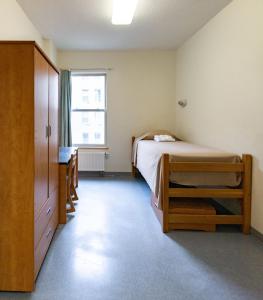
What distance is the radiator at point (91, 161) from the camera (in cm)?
528

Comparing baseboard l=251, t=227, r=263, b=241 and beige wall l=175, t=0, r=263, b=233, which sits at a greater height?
beige wall l=175, t=0, r=263, b=233

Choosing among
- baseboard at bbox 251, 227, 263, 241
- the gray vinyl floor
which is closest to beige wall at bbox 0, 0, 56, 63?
the gray vinyl floor

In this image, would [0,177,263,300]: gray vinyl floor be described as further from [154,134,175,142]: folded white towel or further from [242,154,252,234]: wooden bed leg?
[154,134,175,142]: folded white towel

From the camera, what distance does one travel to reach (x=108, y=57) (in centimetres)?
535

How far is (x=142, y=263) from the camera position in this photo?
209cm

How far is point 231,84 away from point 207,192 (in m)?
1.33

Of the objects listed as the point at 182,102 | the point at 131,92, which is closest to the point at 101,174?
the point at 131,92

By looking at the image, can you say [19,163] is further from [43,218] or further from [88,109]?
[88,109]

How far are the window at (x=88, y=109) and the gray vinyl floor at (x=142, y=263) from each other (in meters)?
2.59

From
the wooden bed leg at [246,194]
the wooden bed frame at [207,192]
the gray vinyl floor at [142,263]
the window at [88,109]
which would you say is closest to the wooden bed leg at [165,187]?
the wooden bed frame at [207,192]

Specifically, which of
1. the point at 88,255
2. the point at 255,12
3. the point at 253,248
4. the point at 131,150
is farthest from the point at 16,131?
the point at 131,150

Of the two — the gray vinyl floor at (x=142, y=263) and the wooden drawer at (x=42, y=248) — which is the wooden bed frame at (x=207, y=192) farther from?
the wooden drawer at (x=42, y=248)

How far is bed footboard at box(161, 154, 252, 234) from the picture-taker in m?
2.69

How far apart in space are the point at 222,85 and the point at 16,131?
2.64m
